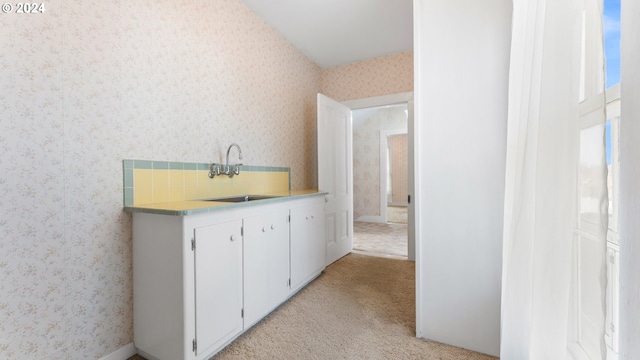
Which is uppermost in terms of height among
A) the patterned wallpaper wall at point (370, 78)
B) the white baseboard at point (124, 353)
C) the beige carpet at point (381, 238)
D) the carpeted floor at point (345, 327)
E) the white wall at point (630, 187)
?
the patterned wallpaper wall at point (370, 78)

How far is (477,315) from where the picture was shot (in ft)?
5.46

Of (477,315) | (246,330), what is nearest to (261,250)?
(246,330)

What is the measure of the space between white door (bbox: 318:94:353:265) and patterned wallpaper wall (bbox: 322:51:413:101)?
383 millimetres

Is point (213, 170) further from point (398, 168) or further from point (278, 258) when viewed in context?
point (398, 168)

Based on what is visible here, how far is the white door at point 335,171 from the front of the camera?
10.7 ft

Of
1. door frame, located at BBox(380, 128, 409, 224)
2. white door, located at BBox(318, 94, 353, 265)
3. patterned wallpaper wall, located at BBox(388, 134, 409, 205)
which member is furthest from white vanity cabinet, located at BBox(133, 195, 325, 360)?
patterned wallpaper wall, located at BBox(388, 134, 409, 205)

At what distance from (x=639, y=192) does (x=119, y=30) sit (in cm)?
227

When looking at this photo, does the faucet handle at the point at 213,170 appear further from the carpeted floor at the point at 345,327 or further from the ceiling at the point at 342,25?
the ceiling at the point at 342,25

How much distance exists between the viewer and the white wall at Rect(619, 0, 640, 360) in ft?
1.50

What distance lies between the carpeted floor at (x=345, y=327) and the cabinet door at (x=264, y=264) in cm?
13

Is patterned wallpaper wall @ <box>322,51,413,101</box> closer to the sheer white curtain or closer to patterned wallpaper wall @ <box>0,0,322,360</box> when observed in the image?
patterned wallpaper wall @ <box>0,0,322,360</box>

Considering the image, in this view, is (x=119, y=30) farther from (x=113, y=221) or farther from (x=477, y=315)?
(x=477, y=315)

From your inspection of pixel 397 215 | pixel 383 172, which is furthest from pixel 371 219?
pixel 383 172

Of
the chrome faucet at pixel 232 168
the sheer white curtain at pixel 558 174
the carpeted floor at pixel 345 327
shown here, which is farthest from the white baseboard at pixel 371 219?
the sheer white curtain at pixel 558 174
